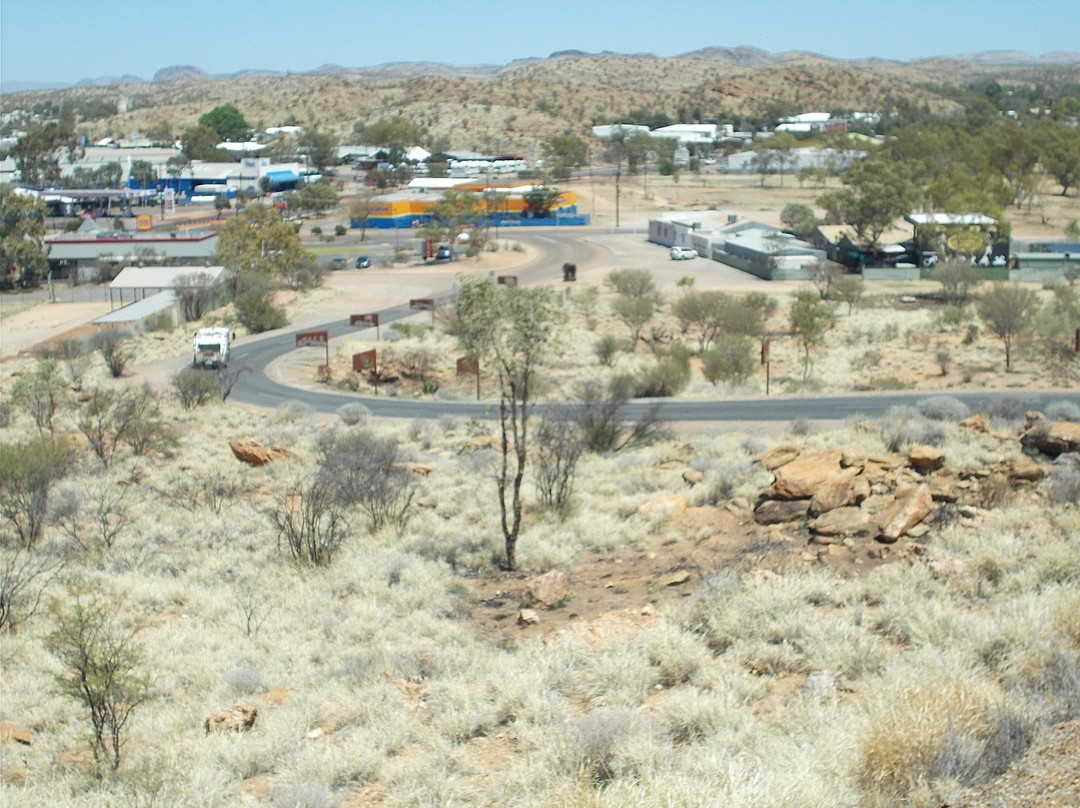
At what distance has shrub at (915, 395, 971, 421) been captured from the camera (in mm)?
25703

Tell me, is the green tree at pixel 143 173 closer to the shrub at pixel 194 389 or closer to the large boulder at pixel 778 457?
the shrub at pixel 194 389

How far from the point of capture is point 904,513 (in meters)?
15.0

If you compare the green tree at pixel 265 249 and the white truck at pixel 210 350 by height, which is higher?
the green tree at pixel 265 249

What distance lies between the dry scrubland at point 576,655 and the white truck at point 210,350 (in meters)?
22.1

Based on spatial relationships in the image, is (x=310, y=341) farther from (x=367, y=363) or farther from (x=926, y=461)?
(x=926, y=461)

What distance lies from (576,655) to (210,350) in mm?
34653

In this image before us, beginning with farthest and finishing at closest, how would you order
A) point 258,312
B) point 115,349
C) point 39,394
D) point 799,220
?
point 799,220
point 258,312
point 115,349
point 39,394

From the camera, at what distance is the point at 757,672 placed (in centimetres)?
1064

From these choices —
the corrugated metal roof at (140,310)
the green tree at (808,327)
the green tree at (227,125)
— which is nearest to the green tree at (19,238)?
the corrugated metal roof at (140,310)

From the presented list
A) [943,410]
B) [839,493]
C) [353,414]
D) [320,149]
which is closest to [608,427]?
[943,410]

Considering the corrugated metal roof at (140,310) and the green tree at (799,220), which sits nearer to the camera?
the corrugated metal roof at (140,310)

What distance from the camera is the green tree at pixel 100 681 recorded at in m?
10.3

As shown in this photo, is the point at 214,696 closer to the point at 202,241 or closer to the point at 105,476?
the point at 105,476

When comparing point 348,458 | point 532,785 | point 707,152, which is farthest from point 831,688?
point 707,152
